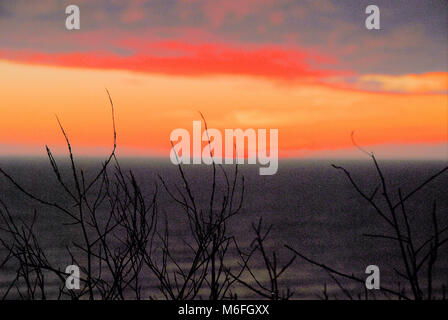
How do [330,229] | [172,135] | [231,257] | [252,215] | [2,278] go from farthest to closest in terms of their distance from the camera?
1. [252,215]
2. [330,229]
3. [231,257]
4. [2,278]
5. [172,135]

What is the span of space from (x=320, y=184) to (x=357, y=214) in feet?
150

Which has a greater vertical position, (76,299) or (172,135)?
(172,135)

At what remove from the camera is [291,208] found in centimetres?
8200

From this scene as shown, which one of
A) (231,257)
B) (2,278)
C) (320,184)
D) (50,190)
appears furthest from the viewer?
(320,184)

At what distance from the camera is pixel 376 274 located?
10.2 ft

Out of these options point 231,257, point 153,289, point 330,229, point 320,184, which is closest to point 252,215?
point 330,229

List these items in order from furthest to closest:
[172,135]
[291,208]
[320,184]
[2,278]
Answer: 1. [320,184]
2. [291,208]
3. [2,278]
4. [172,135]

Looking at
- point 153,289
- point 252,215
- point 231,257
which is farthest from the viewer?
point 252,215

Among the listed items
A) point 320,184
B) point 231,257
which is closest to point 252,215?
point 231,257
